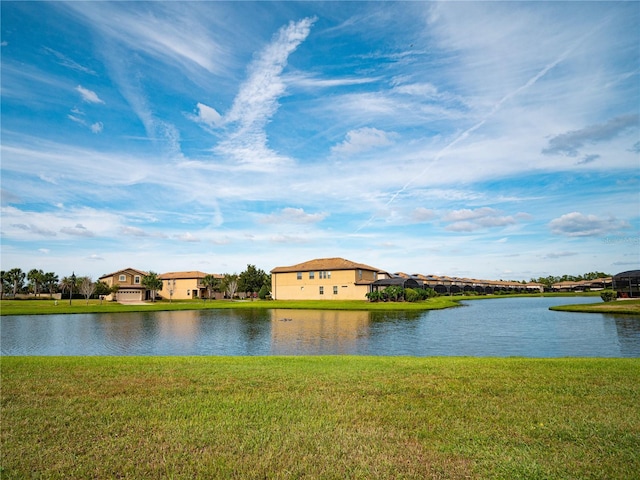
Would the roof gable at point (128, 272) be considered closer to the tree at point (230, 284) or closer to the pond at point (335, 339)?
the tree at point (230, 284)

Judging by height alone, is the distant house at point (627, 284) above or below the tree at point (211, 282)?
below

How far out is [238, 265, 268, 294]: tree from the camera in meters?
85.7

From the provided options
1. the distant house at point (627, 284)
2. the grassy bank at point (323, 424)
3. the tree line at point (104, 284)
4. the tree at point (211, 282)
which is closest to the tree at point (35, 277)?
the tree line at point (104, 284)

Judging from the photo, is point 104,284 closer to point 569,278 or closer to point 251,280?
point 251,280

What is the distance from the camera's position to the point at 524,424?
6770mm

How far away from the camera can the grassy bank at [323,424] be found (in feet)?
17.5

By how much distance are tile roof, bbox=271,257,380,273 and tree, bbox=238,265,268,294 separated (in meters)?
13.5

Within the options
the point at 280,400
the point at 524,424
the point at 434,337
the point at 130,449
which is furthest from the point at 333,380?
the point at 434,337

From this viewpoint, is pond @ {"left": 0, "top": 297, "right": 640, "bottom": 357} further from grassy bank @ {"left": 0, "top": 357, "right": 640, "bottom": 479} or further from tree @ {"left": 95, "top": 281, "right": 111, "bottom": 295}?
tree @ {"left": 95, "top": 281, "right": 111, "bottom": 295}

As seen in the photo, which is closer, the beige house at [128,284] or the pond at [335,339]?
the pond at [335,339]

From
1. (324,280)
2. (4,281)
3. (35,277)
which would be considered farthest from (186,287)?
(324,280)

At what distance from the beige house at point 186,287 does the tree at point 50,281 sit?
24.3m

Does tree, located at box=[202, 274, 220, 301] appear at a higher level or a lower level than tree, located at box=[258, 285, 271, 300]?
higher

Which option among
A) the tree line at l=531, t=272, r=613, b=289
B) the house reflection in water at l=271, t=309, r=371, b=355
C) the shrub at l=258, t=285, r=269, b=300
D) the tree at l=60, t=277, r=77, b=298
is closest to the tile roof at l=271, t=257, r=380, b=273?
the shrub at l=258, t=285, r=269, b=300
